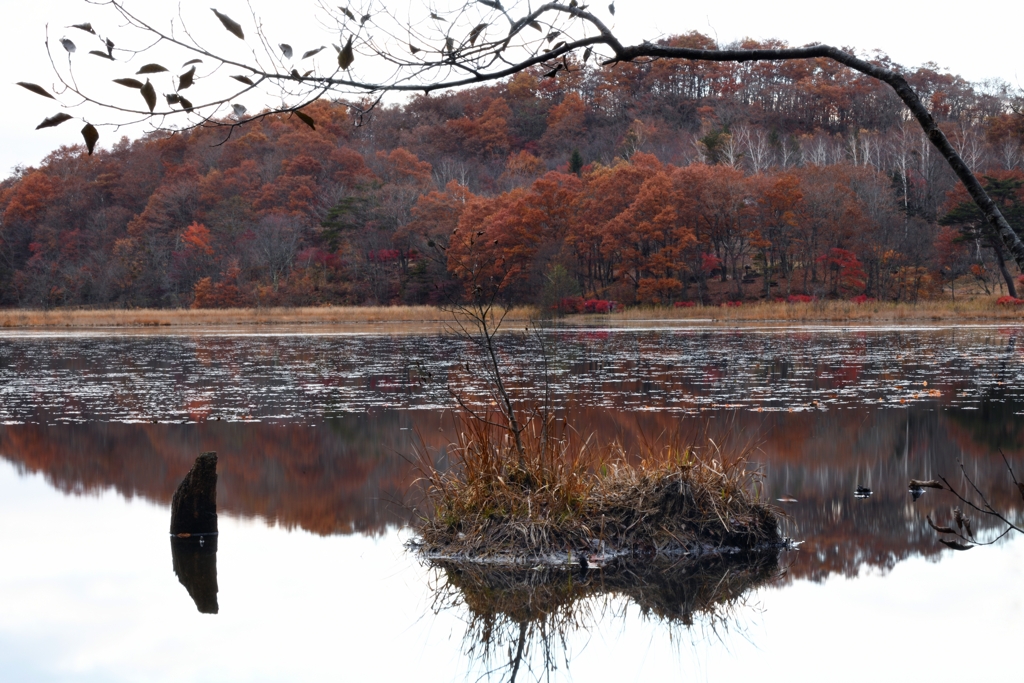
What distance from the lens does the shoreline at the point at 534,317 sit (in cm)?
4281

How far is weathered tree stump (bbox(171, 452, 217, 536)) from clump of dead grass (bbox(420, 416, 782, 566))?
5.45 feet

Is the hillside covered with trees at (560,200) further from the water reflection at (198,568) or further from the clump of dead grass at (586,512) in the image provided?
the clump of dead grass at (586,512)

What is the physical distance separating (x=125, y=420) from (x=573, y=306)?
43.8 metres

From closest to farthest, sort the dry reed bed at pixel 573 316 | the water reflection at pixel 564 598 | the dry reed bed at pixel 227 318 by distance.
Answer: the water reflection at pixel 564 598 → the dry reed bed at pixel 573 316 → the dry reed bed at pixel 227 318

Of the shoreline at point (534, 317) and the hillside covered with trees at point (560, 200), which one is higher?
the hillside covered with trees at point (560, 200)

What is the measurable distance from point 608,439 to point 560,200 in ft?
166

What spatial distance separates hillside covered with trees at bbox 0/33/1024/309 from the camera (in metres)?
55.9

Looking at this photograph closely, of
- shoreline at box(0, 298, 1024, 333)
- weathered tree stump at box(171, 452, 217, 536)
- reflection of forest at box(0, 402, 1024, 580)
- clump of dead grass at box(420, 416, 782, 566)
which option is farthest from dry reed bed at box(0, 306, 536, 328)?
clump of dead grass at box(420, 416, 782, 566)

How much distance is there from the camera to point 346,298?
236 ft

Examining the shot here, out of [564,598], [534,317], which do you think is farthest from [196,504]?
[534,317]

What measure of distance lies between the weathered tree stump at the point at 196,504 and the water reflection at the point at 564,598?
187cm

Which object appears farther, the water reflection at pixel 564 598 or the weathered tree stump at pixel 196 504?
the weathered tree stump at pixel 196 504

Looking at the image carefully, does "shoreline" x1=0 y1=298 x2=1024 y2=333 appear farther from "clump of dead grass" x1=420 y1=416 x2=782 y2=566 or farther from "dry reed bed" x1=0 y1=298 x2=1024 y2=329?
"clump of dead grass" x1=420 y1=416 x2=782 y2=566

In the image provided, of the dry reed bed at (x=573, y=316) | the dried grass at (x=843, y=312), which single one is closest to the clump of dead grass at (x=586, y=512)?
the dry reed bed at (x=573, y=316)
